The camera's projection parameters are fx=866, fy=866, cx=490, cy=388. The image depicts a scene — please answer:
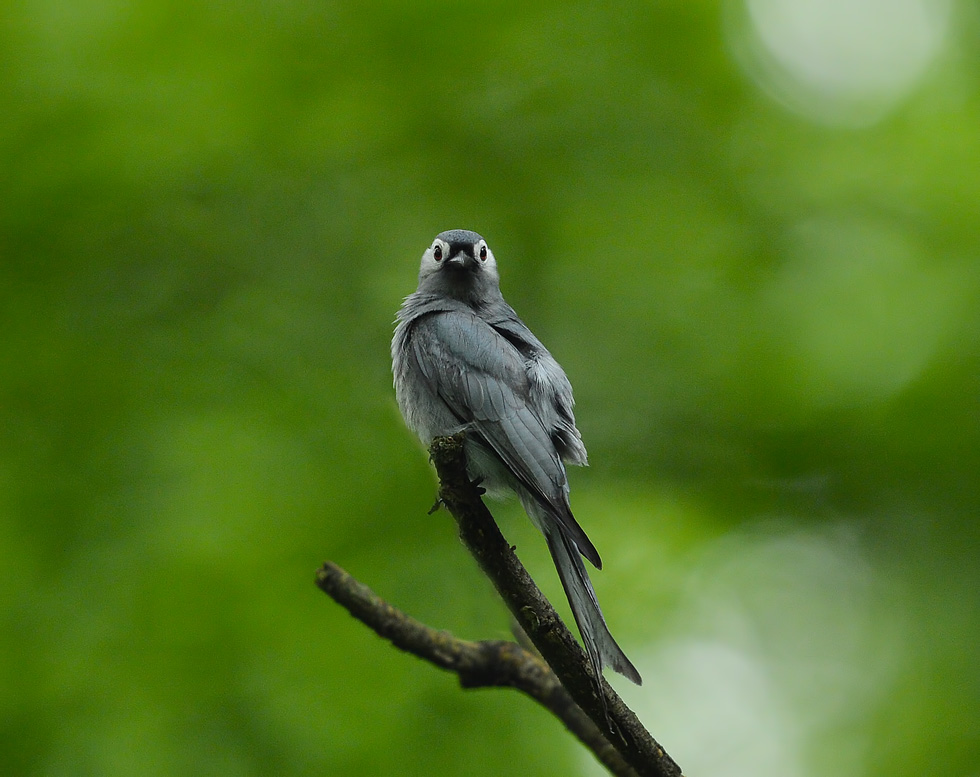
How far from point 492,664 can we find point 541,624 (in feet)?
4.84

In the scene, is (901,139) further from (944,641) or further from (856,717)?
(856,717)

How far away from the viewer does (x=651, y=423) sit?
8141mm

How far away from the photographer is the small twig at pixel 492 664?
4.29 m

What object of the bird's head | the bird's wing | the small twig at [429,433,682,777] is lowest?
A: the small twig at [429,433,682,777]

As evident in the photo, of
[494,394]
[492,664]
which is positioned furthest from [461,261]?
[492,664]

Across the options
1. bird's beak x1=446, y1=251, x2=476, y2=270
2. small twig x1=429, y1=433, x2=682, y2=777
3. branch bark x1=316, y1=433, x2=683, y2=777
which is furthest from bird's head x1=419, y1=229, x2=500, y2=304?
small twig x1=429, y1=433, x2=682, y2=777

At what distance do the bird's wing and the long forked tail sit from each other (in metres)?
0.14

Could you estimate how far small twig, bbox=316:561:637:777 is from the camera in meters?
4.29

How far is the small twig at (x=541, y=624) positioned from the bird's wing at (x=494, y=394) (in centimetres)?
52

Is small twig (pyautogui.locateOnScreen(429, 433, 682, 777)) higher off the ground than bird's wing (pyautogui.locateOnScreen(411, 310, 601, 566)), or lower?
lower

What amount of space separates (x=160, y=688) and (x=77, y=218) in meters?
4.01

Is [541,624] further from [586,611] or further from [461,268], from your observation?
[461,268]

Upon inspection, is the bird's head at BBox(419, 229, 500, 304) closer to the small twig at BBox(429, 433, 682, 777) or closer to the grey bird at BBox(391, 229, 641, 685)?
the grey bird at BBox(391, 229, 641, 685)

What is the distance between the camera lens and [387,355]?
293 inches
